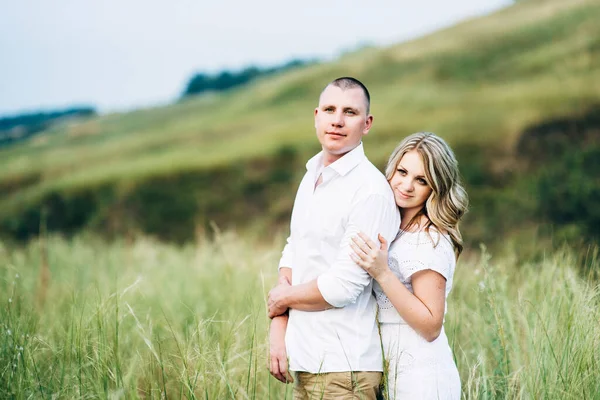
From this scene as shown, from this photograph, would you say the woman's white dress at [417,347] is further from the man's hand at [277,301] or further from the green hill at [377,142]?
the green hill at [377,142]

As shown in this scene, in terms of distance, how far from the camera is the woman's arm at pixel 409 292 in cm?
253

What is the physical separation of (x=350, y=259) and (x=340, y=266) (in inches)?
2.2

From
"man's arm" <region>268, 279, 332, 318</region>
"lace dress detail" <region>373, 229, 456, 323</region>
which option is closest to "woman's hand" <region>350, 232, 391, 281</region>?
"lace dress detail" <region>373, 229, 456, 323</region>

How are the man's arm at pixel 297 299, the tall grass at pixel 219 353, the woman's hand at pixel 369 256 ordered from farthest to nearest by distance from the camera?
1. the tall grass at pixel 219 353
2. the man's arm at pixel 297 299
3. the woman's hand at pixel 369 256

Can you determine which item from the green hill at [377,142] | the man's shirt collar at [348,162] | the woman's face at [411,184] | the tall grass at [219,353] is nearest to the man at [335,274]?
the man's shirt collar at [348,162]

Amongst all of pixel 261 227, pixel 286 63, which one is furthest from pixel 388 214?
pixel 286 63

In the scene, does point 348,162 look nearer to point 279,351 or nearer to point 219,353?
point 279,351

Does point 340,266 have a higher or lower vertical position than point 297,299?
higher

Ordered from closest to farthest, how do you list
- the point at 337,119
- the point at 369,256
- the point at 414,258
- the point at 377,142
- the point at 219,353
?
the point at 369,256, the point at 414,258, the point at 337,119, the point at 219,353, the point at 377,142

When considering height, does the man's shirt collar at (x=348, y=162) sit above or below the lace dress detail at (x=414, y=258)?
above

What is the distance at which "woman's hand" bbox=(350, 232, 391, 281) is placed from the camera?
2512 mm

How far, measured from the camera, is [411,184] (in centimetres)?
279

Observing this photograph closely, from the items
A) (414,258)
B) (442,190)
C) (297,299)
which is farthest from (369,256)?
(442,190)

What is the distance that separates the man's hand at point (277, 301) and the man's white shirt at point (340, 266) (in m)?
0.07
